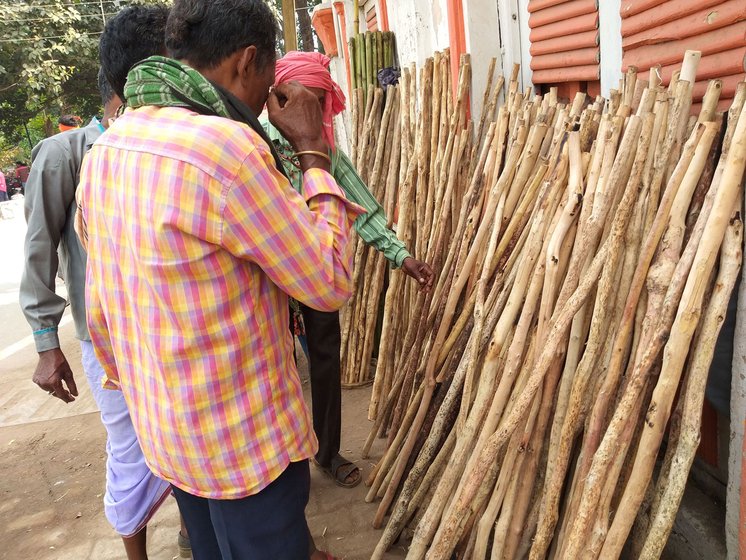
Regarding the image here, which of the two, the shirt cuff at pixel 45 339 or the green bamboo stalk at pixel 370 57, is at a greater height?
the green bamboo stalk at pixel 370 57

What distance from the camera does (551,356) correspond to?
5.41 feet

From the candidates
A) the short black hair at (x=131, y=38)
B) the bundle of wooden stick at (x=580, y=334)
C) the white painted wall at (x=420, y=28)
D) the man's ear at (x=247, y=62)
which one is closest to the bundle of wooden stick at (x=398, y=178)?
the white painted wall at (x=420, y=28)

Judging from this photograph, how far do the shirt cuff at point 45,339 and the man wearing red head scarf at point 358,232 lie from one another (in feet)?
3.26

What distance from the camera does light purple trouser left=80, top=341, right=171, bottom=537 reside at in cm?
215

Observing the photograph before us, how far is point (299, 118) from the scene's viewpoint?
1.50 metres

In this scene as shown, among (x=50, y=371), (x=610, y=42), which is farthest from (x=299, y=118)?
(x=610, y=42)

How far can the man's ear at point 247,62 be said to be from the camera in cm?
132

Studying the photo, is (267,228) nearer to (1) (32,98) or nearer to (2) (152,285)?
(2) (152,285)

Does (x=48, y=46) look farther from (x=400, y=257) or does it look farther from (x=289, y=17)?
(x=400, y=257)

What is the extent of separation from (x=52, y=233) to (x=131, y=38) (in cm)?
71

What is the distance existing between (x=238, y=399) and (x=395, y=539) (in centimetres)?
131

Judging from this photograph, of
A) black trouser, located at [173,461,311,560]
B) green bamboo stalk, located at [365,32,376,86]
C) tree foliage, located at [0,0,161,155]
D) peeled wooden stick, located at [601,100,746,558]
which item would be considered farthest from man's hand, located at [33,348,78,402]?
tree foliage, located at [0,0,161,155]

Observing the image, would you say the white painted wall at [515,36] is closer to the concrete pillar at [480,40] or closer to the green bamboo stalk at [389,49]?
the concrete pillar at [480,40]

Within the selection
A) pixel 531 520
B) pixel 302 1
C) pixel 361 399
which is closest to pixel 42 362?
pixel 531 520
